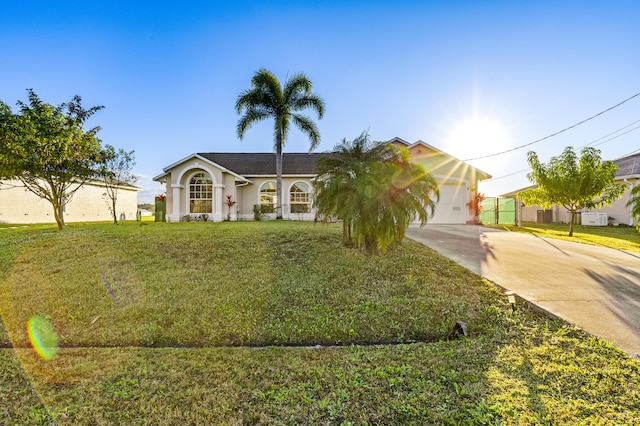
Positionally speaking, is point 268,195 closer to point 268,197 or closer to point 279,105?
point 268,197

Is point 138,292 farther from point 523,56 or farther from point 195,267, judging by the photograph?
point 523,56

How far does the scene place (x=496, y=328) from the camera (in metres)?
3.91

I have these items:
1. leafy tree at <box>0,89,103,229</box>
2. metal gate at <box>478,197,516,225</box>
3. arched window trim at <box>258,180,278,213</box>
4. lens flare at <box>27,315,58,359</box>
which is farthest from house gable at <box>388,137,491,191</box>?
lens flare at <box>27,315,58,359</box>

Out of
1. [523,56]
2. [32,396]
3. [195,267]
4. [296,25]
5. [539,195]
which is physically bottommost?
[32,396]

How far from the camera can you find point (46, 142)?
9977 millimetres

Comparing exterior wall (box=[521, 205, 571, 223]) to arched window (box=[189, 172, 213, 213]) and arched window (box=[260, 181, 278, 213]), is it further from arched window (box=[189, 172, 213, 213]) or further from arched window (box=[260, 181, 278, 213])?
arched window (box=[189, 172, 213, 213])

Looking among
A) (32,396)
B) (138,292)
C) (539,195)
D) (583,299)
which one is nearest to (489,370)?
(583,299)

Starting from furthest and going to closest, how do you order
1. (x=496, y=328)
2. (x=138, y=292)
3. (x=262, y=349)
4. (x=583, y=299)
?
(x=138, y=292) → (x=583, y=299) → (x=496, y=328) → (x=262, y=349)

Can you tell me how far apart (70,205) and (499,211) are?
28.9m

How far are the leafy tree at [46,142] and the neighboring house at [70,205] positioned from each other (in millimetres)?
4914

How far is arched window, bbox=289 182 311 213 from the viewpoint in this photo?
19.9 m

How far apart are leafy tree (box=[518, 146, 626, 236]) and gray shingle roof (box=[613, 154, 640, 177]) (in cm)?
640

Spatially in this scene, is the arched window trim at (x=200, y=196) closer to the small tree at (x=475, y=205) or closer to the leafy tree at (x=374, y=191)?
the leafy tree at (x=374, y=191)

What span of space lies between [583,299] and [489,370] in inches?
118
